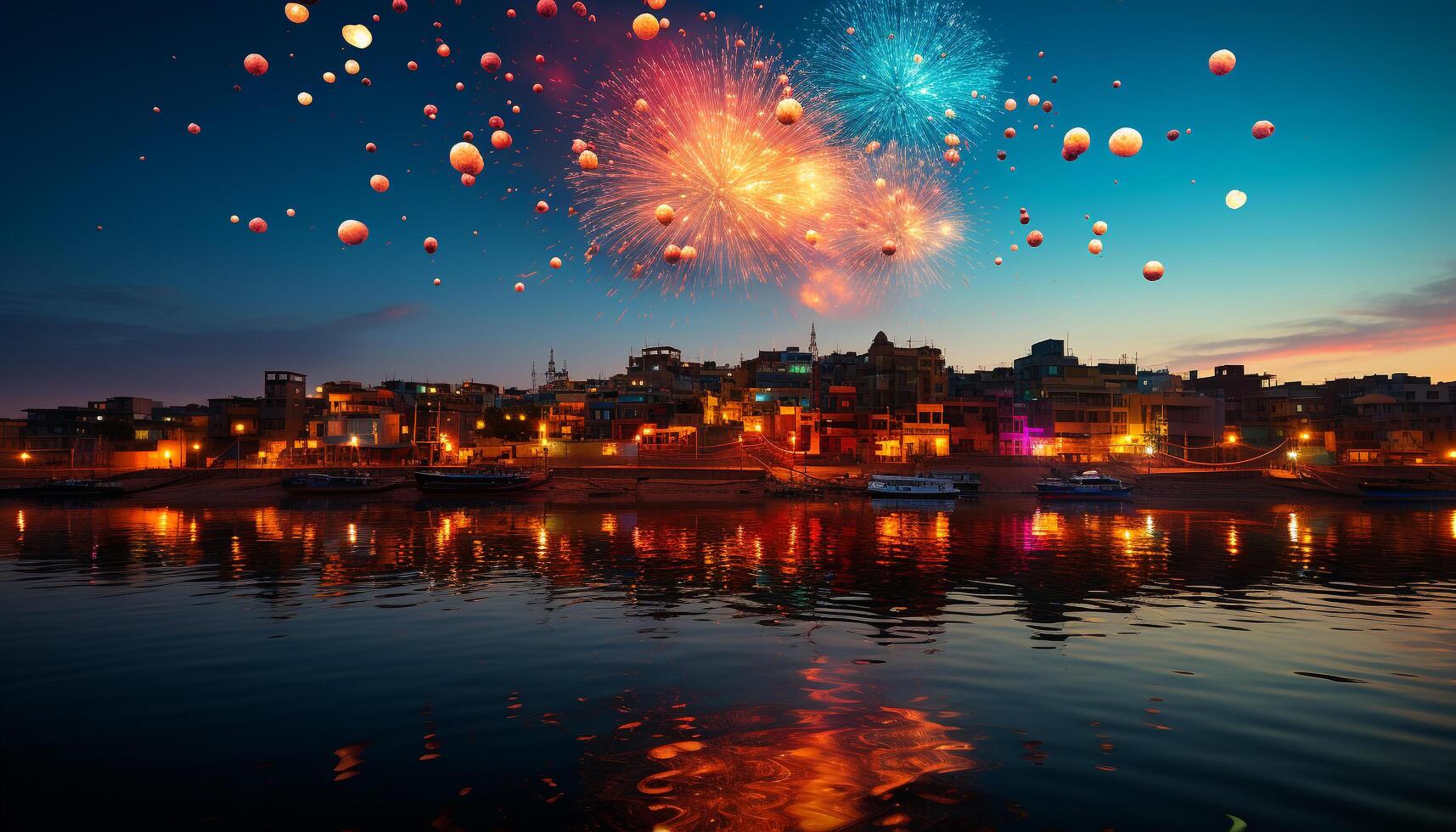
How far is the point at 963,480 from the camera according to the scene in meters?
75.6

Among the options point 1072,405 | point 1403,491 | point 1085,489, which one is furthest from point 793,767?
point 1072,405

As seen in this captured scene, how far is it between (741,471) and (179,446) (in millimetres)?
66664

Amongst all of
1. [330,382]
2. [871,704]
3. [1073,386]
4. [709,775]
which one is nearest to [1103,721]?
[871,704]

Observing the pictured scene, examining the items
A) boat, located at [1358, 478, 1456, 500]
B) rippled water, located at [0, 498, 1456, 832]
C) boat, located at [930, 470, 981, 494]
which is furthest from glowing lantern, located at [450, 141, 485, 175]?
boat, located at [1358, 478, 1456, 500]

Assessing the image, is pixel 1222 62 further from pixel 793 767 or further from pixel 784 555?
pixel 784 555

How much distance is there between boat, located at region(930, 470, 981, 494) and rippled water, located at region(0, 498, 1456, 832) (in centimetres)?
4835

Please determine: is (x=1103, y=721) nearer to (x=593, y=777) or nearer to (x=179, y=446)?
(x=593, y=777)

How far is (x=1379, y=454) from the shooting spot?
289 ft

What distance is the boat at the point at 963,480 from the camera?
245 feet

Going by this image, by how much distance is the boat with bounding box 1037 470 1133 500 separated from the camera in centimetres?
6650

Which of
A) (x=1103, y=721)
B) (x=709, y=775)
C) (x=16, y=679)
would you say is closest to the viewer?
(x=709, y=775)

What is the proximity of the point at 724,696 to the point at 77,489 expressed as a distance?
77.7 meters

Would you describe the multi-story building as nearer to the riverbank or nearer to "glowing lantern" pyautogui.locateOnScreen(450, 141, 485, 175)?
the riverbank

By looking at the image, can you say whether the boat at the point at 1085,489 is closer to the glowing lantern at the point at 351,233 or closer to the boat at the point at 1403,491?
the boat at the point at 1403,491
